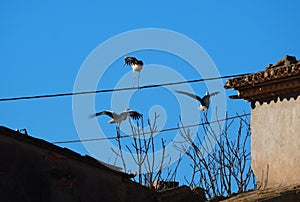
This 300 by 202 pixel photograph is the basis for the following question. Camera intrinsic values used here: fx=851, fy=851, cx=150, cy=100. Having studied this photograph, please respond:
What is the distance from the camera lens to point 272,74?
41.4 feet

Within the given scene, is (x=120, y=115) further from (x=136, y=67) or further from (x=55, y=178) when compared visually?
(x=55, y=178)

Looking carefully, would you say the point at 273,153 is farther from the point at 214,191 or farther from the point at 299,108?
the point at 214,191

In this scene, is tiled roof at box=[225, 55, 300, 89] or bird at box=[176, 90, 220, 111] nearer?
tiled roof at box=[225, 55, 300, 89]

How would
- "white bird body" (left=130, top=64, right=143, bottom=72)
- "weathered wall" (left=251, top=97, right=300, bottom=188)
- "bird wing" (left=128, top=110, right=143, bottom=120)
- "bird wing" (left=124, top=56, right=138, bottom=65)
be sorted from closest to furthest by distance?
"weathered wall" (left=251, top=97, right=300, bottom=188) < "white bird body" (left=130, top=64, right=143, bottom=72) < "bird wing" (left=124, top=56, right=138, bottom=65) < "bird wing" (left=128, top=110, right=143, bottom=120)

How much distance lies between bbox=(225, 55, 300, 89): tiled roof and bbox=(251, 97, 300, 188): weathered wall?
38cm

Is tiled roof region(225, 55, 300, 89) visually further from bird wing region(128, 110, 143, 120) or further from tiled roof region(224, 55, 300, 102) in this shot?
bird wing region(128, 110, 143, 120)

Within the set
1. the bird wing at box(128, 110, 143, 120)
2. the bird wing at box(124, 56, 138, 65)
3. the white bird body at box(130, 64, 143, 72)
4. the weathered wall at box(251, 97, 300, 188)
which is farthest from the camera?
the bird wing at box(128, 110, 143, 120)

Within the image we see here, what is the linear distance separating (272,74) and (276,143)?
3.36 ft

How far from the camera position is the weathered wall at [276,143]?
12.3m

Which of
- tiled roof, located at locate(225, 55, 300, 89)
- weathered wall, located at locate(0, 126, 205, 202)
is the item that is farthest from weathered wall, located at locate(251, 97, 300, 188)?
weathered wall, located at locate(0, 126, 205, 202)

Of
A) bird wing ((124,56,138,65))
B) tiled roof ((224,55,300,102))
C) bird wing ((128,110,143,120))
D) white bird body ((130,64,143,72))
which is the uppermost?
bird wing ((124,56,138,65))

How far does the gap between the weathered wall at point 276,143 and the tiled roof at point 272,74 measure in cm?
38

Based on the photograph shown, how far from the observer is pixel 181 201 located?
13.9 m

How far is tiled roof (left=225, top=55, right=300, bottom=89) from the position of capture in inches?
489
